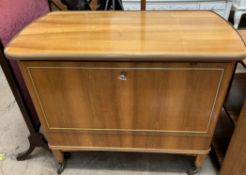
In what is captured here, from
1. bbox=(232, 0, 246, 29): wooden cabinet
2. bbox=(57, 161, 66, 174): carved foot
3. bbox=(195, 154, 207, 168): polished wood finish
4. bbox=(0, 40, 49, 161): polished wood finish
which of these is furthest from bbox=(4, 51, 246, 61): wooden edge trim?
bbox=(232, 0, 246, 29): wooden cabinet

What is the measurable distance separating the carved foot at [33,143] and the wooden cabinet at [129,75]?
18 centimetres

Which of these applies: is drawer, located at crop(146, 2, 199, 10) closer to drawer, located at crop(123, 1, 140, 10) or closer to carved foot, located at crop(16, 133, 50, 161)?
drawer, located at crop(123, 1, 140, 10)

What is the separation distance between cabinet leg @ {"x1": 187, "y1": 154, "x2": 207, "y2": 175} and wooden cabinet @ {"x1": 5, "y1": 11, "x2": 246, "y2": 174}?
1 cm

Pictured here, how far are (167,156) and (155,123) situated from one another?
1.42 feet

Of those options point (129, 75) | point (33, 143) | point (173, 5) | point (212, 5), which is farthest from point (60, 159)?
point (212, 5)

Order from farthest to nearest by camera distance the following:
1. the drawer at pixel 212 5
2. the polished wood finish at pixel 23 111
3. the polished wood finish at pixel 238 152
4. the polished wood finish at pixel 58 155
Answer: the drawer at pixel 212 5 → the polished wood finish at pixel 58 155 → the polished wood finish at pixel 23 111 → the polished wood finish at pixel 238 152

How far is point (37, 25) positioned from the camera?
1005 mm

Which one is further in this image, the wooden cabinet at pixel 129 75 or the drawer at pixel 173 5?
the drawer at pixel 173 5

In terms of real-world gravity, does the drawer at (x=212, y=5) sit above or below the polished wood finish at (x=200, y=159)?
above

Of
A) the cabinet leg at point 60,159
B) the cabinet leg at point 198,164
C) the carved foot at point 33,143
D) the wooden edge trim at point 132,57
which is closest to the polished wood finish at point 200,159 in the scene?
the cabinet leg at point 198,164

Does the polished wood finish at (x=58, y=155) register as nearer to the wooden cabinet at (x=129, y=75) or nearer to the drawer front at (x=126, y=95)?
the wooden cabinet at (x=129, y=75)

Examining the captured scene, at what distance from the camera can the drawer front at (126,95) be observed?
33.1 inches

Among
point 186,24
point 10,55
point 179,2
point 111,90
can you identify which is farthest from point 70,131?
point 179,2

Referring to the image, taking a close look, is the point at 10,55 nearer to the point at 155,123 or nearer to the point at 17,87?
the point at 17,87
